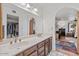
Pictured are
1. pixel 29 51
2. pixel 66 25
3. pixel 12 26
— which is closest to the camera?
pixel 29 51

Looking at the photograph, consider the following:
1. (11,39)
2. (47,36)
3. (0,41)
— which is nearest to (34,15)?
(47,36)

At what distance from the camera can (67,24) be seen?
3.16 metres

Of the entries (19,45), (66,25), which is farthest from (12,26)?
(66,25)

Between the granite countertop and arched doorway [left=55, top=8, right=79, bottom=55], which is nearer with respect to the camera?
the granite countertop

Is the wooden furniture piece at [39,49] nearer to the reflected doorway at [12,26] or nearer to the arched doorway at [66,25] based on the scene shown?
the arched doorway at [66,25]

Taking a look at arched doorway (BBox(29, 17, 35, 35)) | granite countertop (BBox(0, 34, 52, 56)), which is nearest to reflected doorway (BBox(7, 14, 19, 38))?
granite countertop (BBox(0, 34, 52, 56))

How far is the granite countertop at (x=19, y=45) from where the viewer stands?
2.17 m

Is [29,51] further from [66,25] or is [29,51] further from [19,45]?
[66,25]

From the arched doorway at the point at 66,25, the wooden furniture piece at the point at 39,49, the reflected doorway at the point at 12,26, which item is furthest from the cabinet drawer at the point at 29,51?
the arched doorway at the point at 66,25

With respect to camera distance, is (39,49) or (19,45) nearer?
(19,45)

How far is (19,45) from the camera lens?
2.65 m

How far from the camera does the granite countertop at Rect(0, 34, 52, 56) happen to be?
7.13 feet

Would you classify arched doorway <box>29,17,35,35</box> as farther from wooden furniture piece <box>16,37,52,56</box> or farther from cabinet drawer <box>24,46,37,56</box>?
cabinet drawer <box>24,46,37,56</box>

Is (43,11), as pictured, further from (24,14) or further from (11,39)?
(11,39)
